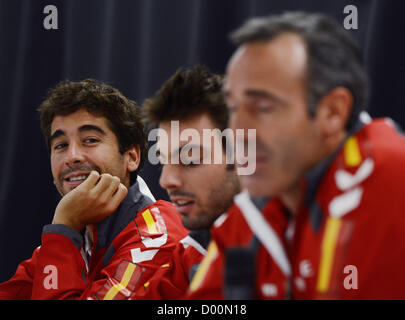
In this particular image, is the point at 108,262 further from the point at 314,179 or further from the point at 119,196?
the point at 314,179

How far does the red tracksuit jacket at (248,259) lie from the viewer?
0.73 metres

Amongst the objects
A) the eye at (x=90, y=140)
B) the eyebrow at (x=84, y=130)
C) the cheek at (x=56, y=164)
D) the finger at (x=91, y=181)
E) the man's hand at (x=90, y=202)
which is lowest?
the man's hand at (x=90, y=202)

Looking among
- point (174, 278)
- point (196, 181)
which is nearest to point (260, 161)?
point (196, 181)

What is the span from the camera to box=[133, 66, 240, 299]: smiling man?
103 cm

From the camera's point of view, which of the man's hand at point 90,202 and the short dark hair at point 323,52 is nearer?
the short dark hair at point 323,52

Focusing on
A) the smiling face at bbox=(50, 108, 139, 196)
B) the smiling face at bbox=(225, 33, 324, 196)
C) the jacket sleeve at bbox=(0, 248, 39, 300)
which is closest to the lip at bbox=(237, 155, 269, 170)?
the smiling face at bbox=(225, 33, 324, 196)

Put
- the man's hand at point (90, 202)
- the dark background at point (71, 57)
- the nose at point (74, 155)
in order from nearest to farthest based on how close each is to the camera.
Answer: the man's hand at point (90, 202), the nose at point (74, 155), the dark background at point (71, 57)

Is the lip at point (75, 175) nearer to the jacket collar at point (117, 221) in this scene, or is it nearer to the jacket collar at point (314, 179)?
the jacket collar at point (117, 221)

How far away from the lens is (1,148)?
1999 millimetres

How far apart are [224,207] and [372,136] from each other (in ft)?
1.47

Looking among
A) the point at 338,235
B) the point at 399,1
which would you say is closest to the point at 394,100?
the point at 399,1

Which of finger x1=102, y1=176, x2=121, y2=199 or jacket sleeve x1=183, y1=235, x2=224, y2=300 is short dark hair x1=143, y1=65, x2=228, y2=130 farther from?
jacket sleeve x1=183, y1=235, x2=224, y2=300

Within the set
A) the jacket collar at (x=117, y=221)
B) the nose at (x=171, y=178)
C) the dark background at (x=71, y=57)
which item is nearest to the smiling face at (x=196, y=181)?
the nose at (x=171, y=178)

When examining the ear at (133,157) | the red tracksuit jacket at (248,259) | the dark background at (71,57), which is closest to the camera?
the red tracksuit jacket at (248,259)
